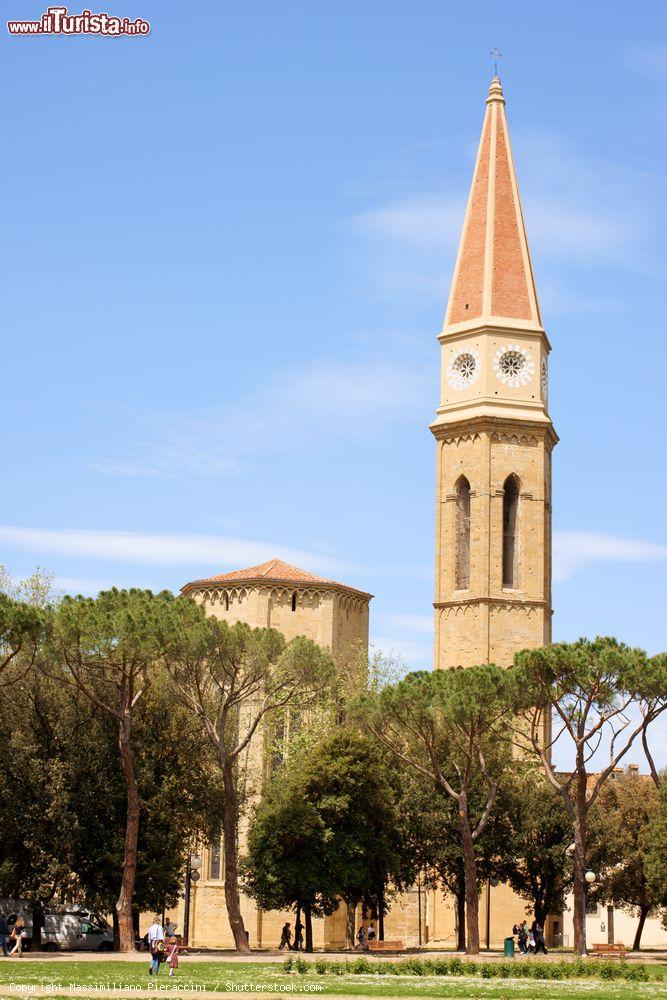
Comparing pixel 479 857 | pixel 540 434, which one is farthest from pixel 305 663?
pixel 540 434

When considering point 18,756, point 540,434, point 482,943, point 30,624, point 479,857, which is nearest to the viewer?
point 30,624

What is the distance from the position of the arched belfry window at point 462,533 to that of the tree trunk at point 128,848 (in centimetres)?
2455

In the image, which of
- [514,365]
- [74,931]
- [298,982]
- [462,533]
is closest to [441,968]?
[298,982]

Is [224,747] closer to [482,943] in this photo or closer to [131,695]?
[131,695]

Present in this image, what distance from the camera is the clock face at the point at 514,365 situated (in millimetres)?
63625

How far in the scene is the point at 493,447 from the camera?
6266 centimetres

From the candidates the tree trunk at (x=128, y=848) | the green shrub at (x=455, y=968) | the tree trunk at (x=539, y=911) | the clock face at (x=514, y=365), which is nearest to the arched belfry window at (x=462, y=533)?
the clock face at (x=514, y=365)

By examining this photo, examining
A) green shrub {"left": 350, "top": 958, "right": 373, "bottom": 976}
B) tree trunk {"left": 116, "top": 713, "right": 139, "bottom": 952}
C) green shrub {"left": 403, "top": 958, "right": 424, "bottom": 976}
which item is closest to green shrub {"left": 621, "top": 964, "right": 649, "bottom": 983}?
green shrub {"left": 403, "top": 958, "right": 424, "bottom": 976}

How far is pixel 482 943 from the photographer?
57.5 metres

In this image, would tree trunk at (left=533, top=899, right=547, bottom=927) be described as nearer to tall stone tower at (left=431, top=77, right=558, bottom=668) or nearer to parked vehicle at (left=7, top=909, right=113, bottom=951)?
tall stone tower at (left=431, top=77, right=558, bottom=668)

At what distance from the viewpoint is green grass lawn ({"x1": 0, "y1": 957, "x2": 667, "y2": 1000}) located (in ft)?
82.6

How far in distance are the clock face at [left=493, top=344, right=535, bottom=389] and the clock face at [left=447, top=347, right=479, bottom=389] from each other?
924mm

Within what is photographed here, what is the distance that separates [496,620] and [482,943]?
41.5ft

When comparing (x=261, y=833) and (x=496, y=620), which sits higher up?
(x=496, y=620)
